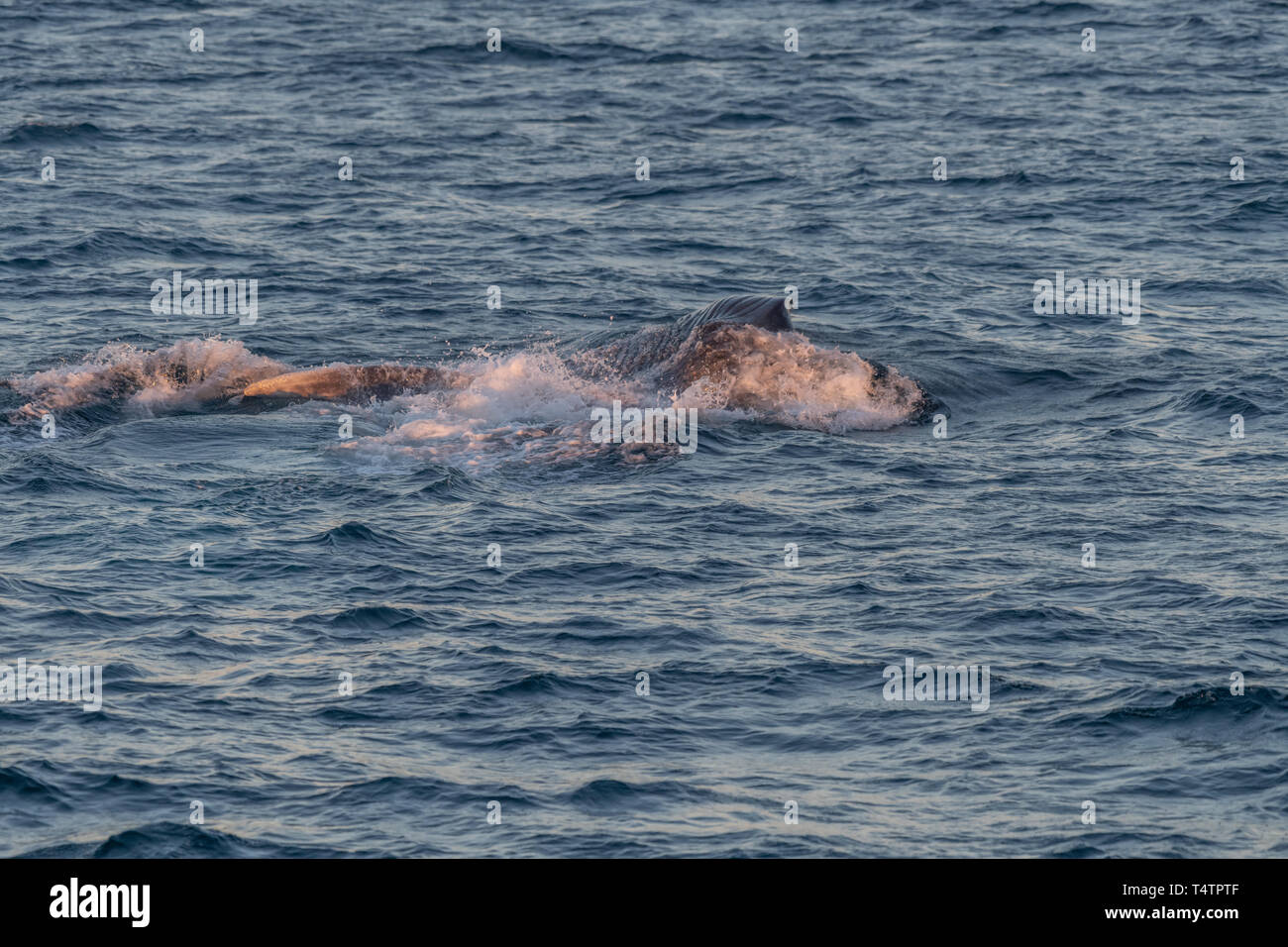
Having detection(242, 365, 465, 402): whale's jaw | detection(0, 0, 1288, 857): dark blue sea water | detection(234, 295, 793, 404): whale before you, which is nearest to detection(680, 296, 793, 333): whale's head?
detection(234, 295, 793, 404): whale

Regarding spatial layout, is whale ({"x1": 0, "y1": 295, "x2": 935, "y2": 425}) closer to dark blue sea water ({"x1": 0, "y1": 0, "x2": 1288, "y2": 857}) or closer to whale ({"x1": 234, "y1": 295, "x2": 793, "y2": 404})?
whale ({"x1": 234, "y1": 295, "x2": 793, "y2": 404})

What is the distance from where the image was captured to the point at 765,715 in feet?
58.3

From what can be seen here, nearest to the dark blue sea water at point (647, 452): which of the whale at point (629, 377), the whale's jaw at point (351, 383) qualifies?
the whale at point (629, 377)

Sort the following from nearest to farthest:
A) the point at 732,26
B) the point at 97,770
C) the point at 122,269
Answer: the point at 97,770 → the point at 122,269 → the point at 732,26

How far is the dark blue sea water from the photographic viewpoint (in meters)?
16.3

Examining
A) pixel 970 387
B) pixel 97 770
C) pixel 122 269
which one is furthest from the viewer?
pixel 122 269

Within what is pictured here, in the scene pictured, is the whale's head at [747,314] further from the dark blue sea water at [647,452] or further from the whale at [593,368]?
the dark blue sea water at [647,452]

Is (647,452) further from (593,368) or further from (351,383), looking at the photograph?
(351,383)

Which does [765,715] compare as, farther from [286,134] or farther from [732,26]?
[732,26]

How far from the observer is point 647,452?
26.3 metres

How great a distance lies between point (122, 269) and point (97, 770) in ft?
71.2

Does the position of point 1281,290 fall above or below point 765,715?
above

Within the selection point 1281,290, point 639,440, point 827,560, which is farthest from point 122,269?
point 1281,290

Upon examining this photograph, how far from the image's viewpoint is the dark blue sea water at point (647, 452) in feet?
53.5
